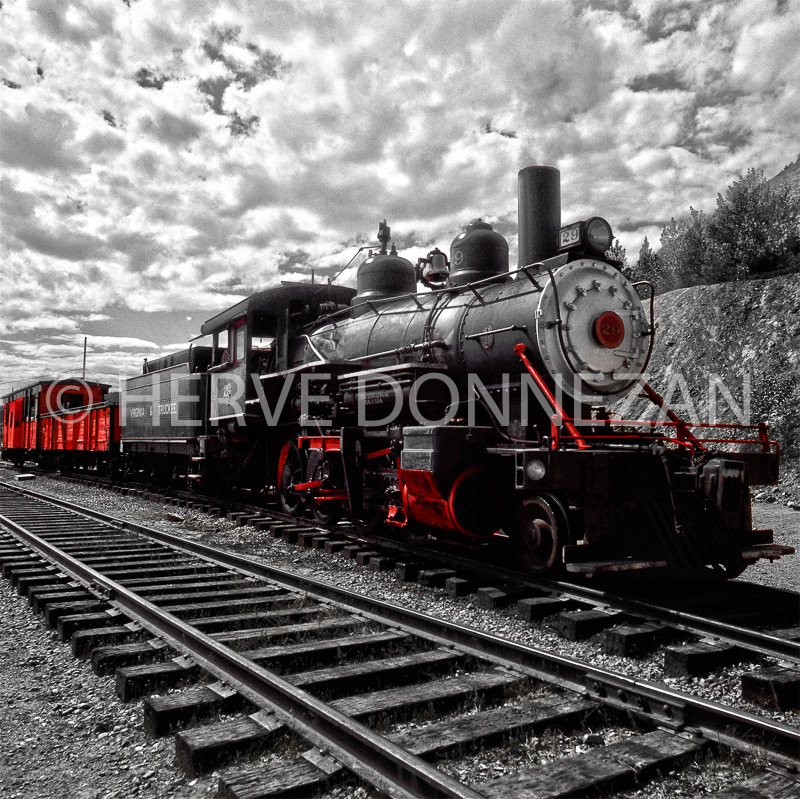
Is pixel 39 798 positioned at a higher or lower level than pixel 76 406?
lower

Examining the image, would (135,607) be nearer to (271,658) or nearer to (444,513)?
(271,658)

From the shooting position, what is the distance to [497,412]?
6.37 meters

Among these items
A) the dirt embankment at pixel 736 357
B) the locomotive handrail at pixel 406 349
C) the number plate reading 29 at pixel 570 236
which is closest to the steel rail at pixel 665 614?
the locomotive handrail at pixel 406 349

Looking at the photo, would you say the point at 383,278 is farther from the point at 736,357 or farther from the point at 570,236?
the point at 736,357

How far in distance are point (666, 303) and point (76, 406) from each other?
20.1 m

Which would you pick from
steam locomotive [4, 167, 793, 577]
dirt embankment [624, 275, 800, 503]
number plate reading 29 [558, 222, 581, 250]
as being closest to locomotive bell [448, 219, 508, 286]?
steam locomotive [4, 167, 793, 577]

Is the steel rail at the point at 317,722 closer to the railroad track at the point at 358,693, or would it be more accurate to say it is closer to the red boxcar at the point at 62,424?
the railroad track at the point at 358,693

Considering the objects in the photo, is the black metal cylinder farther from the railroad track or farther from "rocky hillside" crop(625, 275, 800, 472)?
"rocky hillside" crop(625, 275, 800, 472)

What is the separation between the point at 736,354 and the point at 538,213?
11.9m

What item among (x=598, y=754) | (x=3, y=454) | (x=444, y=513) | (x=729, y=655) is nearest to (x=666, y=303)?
(x=444, y=513)

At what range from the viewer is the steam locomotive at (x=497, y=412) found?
5.20 metres

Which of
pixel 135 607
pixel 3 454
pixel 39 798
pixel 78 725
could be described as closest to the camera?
pixel 39 798

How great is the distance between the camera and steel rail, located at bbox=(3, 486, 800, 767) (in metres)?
2.71

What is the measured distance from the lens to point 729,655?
152 inches
